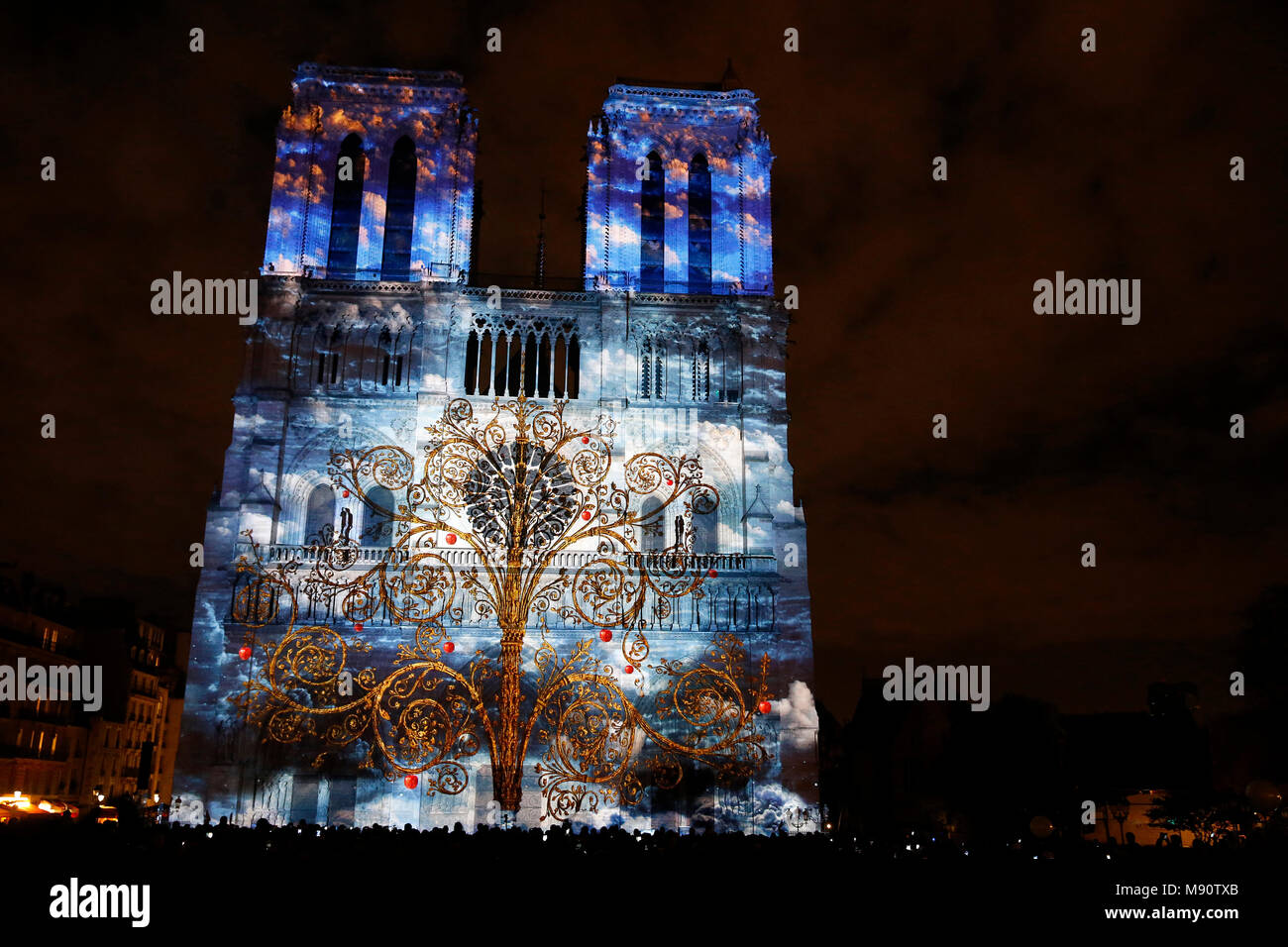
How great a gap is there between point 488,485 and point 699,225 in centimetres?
1418

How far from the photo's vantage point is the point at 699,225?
34.8 meters

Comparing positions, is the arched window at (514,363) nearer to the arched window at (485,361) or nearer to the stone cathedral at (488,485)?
the stone cathedral at (488,485)

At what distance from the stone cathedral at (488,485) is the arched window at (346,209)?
0.26 feet

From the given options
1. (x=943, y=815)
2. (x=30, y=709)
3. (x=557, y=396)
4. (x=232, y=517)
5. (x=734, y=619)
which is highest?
(x=557, y=396)

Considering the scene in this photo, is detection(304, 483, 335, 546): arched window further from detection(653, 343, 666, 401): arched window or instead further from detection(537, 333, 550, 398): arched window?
detection(653, 343, 666, 401): arched window

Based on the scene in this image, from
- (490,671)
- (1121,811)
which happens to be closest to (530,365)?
(490,671)

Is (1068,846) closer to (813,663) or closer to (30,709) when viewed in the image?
(813,663)

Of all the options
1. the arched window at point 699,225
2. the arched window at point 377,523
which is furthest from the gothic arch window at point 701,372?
the arched window at point 377,523

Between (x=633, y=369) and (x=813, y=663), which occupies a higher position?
(x=633, y=369)

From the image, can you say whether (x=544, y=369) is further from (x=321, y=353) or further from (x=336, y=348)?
(x=321, y=353)
